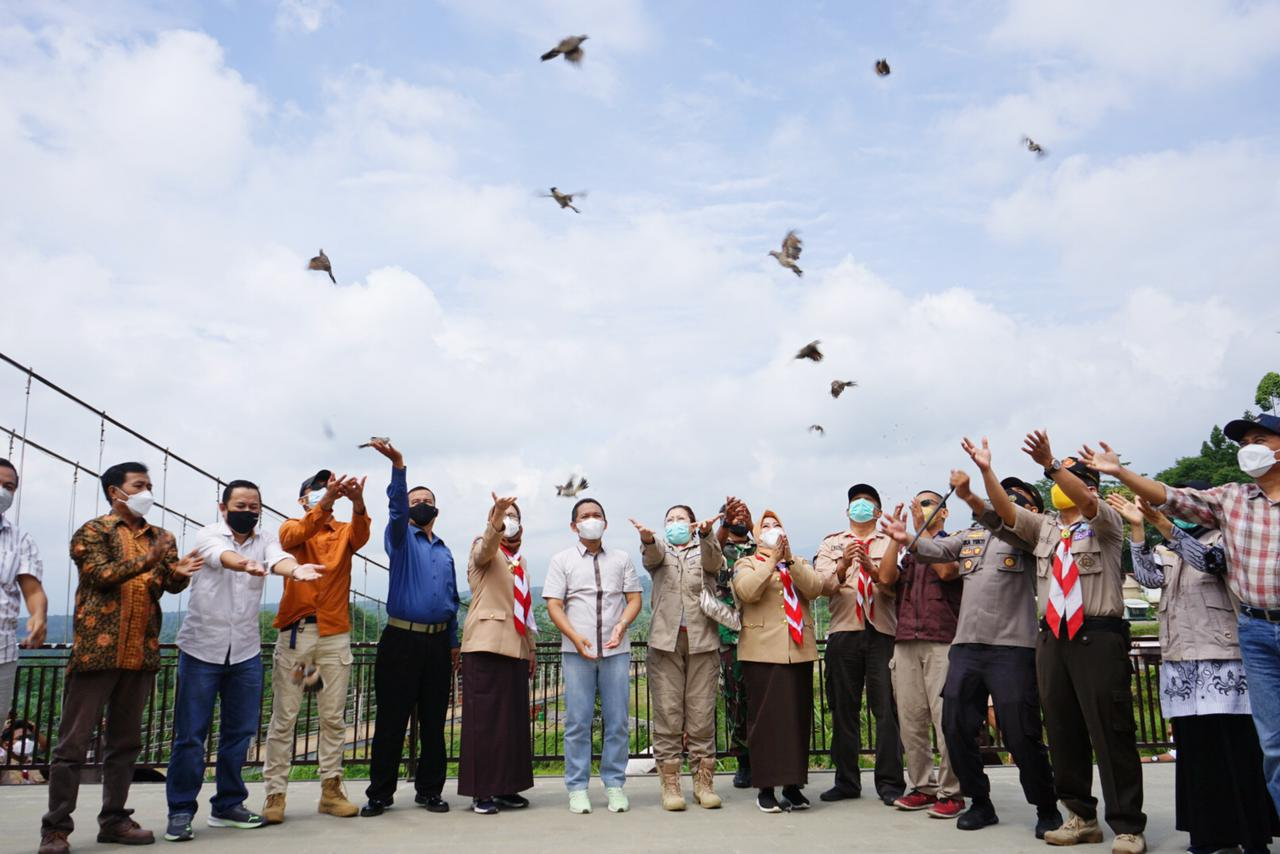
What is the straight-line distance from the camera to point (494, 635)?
638 cm

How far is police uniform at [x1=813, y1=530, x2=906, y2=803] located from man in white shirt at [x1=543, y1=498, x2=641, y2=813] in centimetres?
142

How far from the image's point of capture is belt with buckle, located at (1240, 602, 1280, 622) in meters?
4.31

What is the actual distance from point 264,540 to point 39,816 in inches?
94.1

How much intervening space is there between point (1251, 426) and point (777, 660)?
303cm

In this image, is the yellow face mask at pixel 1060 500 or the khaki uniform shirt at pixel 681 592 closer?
the yellow face mask at pixel 1060 500

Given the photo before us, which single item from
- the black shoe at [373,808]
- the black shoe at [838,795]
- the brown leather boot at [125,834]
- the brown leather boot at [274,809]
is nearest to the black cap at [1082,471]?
the black shoe at [838,795]

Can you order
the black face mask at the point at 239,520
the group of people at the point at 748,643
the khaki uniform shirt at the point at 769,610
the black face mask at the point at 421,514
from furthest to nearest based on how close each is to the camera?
the black face mask at the point at 421,514 < the khaki uniform shirt at the point at 769,610 < the black face mask at the point at 239,520 < the group of people at the point at 748,643

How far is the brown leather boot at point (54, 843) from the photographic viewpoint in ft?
16.3

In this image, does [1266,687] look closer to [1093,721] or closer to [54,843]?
[1093,721]

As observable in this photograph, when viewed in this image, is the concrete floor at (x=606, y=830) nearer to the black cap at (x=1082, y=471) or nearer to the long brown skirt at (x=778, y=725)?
the long brown skirt at (x=778, y=725)

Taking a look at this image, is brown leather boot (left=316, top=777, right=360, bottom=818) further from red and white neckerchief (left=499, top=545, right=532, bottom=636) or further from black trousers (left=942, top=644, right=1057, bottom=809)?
black trousers (left=942, top=644, right=1057, bottom=809)

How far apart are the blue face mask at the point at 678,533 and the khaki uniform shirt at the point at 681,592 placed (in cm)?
8

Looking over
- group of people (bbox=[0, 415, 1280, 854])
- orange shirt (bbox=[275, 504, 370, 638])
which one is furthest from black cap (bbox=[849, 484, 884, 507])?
orange shirt (bbox=[275, 504, 370, 638])

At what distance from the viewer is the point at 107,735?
529cm
